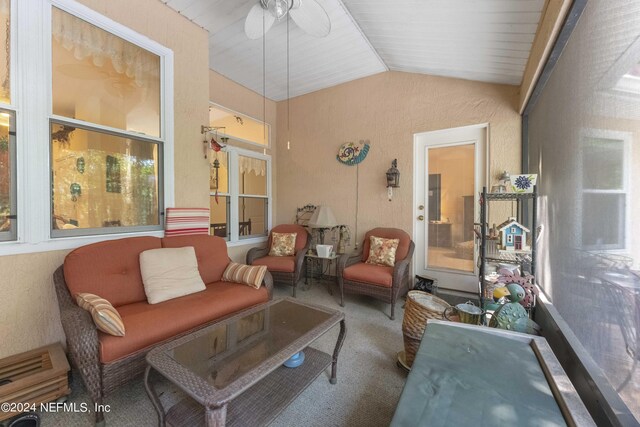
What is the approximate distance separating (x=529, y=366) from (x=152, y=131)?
3.21 metres

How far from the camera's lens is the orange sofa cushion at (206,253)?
2387mm

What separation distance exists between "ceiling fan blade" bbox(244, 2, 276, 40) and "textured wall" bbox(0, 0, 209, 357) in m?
0.94

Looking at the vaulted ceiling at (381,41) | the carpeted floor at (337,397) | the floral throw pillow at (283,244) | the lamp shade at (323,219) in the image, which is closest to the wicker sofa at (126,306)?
the carpeted floor at (337,397)

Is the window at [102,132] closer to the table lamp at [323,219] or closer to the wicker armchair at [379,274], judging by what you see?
the table lamp at [323,219]

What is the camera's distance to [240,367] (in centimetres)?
117

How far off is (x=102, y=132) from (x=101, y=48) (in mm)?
715

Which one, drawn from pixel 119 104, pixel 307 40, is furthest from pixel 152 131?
pixel 307 40

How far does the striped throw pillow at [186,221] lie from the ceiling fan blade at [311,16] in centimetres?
205

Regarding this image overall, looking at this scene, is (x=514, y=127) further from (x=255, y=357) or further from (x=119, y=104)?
(x=119, y=104)

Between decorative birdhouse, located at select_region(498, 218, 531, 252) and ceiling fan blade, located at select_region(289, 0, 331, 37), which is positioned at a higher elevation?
ceiling fan blade, located at select_region(289, 0, 331, 37)

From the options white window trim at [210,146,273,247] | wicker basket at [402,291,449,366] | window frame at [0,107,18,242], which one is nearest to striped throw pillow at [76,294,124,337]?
window frame at [0,107,18,242]

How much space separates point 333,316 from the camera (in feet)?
5.52

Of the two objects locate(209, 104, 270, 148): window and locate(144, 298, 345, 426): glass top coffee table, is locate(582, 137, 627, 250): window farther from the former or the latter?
locate(209, 104, 270, 148): window

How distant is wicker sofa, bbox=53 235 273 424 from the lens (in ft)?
4.46
